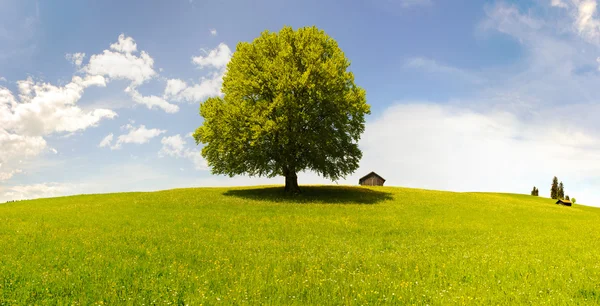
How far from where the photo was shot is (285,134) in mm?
36875

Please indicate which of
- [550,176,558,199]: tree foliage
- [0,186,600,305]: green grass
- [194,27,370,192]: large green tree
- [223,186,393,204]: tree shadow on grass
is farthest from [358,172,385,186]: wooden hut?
[550,176,558,199]: tree foliage

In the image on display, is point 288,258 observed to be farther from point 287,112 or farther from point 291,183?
point 291,183

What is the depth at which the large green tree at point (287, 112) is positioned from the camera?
3691cm

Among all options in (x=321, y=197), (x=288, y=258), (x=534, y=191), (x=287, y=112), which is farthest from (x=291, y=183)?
(x=534, y=191)

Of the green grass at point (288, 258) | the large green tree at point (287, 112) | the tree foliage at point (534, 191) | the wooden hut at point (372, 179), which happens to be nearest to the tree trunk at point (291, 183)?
the large green tree at point (287, 112)

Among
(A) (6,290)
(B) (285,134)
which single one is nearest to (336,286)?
(A) (6,290)

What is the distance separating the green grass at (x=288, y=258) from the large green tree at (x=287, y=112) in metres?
9.07

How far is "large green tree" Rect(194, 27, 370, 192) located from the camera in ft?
121

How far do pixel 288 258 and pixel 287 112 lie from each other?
23.8 meters

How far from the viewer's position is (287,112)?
121 ft

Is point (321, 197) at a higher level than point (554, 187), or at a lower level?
lower

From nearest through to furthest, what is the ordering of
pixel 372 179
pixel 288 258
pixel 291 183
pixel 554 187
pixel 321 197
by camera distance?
pixel 288 258
pixel 321 197
pixel 291 183
pixel 372 179
pixel 554 187

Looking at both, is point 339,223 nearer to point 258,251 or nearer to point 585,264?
point 258,251

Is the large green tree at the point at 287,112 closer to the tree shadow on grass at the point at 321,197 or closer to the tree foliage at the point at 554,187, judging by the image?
the tree shadow on grass at the point at 321,197
